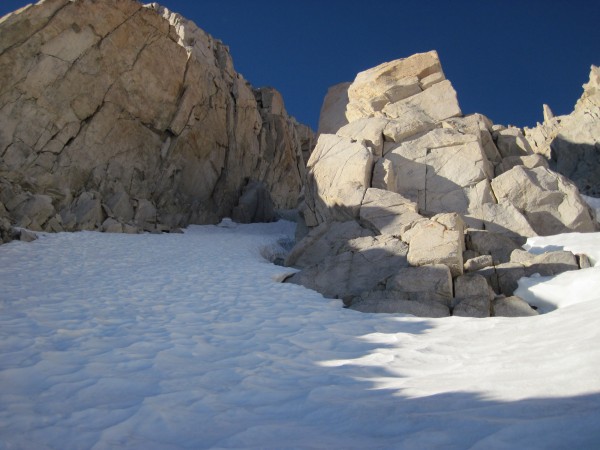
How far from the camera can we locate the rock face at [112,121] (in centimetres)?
1912

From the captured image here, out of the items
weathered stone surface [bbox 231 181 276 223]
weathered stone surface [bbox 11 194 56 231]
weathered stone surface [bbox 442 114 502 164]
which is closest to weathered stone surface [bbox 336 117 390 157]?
weathered stone surface [bbox 442 114 502 164]

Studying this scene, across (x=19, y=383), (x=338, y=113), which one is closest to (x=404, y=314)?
(x=19, y=383)

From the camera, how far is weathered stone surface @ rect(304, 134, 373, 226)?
14.4 m

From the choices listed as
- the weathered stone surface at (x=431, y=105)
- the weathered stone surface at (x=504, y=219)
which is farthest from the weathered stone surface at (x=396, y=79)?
the weathered stone surface at (x=504, y=219)

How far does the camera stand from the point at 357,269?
9.77m

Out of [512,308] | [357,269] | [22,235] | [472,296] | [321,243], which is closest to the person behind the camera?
[512,308]

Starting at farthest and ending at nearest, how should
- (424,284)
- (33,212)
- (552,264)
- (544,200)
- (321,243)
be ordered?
(33,212) < (321,243) < (544,200) < (552,264) < (424,284)

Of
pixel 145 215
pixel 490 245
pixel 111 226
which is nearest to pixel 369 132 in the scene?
pixel 490 245

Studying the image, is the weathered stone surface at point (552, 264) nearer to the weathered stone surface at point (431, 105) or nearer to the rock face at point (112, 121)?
the weathered stone surface at point (431, 105)

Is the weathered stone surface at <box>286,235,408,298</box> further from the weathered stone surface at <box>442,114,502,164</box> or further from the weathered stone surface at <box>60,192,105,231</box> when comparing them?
the weathered stone surface at <box>60,192,105,231</box>

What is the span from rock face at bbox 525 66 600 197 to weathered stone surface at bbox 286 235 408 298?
21.0 meters

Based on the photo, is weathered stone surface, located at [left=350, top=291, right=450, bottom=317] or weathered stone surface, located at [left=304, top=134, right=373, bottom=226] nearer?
weathered stone surface, located at [left=350, top=291, right=450, bottom=317]

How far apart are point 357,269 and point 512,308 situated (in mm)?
3623

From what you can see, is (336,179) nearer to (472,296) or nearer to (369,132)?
(369,132)
